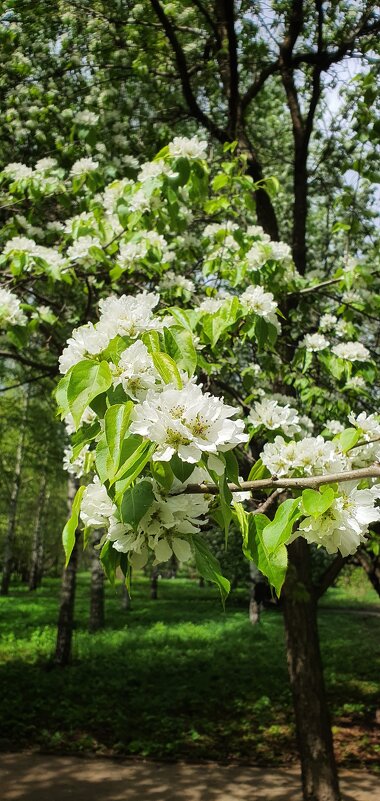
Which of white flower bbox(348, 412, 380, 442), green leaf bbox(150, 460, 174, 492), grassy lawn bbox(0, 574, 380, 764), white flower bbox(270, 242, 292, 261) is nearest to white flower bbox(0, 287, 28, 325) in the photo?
white flower bbox(270, 242, 292, 261)

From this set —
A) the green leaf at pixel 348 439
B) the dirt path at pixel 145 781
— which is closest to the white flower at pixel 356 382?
the green leaf at pixel 348 439

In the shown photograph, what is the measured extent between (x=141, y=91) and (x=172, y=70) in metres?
0.40

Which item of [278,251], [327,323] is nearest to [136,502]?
[278,251]

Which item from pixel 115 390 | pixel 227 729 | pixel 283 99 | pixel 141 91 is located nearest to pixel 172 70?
pixel 141 91

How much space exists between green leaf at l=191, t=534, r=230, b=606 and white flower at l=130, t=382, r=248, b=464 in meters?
0.27

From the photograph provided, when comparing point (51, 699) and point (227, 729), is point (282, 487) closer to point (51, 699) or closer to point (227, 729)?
point (227, 729)

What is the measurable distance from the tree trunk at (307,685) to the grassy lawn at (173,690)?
104 inches

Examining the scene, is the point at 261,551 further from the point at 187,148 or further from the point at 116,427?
the point at 187,148

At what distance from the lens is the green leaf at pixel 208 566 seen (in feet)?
4.57

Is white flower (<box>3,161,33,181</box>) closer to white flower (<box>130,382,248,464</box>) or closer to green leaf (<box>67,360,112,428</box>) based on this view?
green leaf (<box>67,360,112,428</box>)

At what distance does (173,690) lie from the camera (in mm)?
10172

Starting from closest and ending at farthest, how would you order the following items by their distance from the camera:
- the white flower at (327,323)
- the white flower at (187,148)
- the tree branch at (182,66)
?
the white flower at (187,148)
the white flower at (327,323)
the tree branch at (182,66)

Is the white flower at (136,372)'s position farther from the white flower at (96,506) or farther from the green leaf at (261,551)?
the green leaf at (261,551)

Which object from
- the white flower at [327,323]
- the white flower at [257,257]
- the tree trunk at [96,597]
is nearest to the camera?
the white flower at [257,257]
